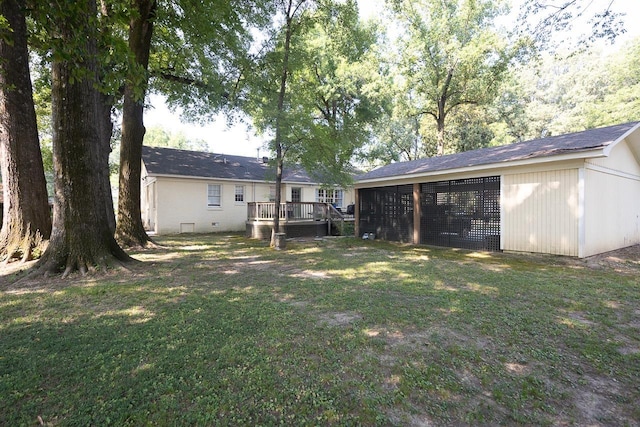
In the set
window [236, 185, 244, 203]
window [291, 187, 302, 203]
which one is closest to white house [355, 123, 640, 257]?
window [291, 187, 302, 203]

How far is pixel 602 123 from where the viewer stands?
72.3ft

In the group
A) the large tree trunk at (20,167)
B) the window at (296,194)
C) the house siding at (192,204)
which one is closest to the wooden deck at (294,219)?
the house siding at (192,204)

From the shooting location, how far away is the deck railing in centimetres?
1382

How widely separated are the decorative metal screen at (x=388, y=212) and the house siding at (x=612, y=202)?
208 inches

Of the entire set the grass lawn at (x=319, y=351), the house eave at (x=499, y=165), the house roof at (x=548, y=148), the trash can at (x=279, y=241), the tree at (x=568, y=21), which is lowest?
the grass lawn at (x=319, y=351)

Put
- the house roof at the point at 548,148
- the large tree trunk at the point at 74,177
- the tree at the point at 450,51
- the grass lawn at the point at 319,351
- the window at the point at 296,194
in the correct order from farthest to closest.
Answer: the window at the point at 296,194 → the tree at the point at 450,51 → the house roof at the point at 548,148 → the large tree trunk at the point at 74,177 → the grass lawn at the point at 319,351

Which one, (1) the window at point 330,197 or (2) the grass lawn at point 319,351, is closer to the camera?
(2) the grass lawn at point 319,351

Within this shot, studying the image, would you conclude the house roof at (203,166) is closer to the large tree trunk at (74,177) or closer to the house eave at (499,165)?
the house eave at (499,165)

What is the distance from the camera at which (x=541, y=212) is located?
8258 millimetres

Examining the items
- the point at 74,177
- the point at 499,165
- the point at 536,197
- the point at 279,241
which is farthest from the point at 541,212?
the point at 74,177

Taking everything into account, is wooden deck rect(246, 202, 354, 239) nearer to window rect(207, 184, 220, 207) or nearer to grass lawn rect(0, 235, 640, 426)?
window rect(207, 184, 220, 207)

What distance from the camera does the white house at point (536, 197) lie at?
7652 millimetres

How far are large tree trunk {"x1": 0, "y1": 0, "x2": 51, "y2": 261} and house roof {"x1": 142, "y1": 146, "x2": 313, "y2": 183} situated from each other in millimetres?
7873

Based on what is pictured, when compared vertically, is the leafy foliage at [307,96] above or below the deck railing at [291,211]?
above
